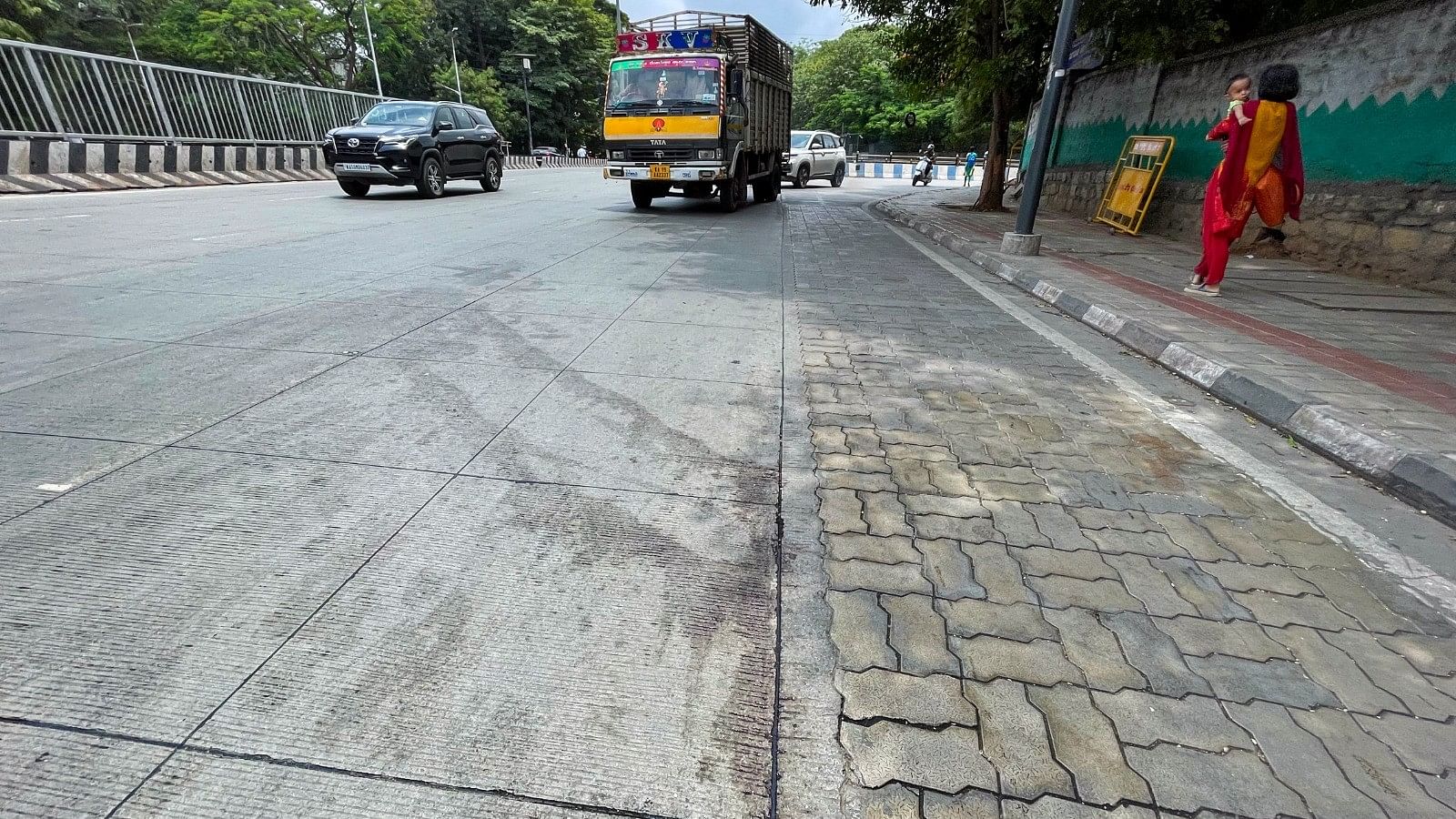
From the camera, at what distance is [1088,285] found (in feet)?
23.5

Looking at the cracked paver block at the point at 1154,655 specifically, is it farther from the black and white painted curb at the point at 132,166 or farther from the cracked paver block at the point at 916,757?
A: the black and white painted curb at the point at 132,166

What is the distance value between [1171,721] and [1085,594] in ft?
1.81

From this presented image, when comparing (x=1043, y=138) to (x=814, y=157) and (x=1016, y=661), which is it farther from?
(x=814, y=157)

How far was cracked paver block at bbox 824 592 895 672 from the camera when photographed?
6.52 ft

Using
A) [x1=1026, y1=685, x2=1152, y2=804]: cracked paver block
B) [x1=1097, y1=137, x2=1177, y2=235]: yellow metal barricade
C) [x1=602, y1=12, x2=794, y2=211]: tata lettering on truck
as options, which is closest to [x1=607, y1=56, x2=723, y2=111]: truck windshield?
[x1=602, y1=12, x2=794, y2=211]: tata lettering on truck

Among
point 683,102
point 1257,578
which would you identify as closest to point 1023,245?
point 683,102

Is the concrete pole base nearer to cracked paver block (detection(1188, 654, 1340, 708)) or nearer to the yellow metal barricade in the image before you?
the yellow metal barricade

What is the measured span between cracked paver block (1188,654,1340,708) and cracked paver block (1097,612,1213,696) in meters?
0.04

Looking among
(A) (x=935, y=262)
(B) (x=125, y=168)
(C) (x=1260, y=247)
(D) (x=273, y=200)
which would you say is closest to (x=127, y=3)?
(B) (x=125, y=168)

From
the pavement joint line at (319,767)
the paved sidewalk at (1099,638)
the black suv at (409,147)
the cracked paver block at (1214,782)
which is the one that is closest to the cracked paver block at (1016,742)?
the paved sidewalk at (1099,638)

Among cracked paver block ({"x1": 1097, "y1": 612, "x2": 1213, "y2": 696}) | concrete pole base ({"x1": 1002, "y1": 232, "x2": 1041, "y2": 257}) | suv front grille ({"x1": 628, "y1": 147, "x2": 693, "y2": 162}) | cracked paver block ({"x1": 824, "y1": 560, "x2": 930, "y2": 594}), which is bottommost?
cracked paver block ({"x1": 1097, "y1": 612, "x2": 1213, "y2": 696})

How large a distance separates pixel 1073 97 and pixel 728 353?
14969 mm

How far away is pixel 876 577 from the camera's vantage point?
238 cm

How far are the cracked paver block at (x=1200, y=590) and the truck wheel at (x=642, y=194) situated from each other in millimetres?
13215
